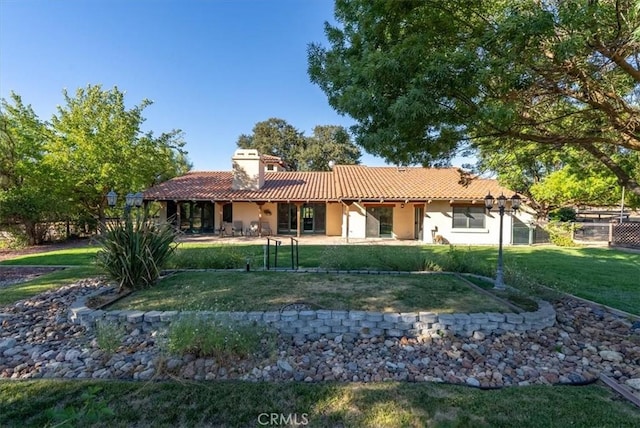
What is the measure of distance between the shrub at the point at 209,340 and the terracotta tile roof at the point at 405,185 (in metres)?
13.8

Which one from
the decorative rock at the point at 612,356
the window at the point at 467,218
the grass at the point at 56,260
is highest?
the window at the point at 467,218

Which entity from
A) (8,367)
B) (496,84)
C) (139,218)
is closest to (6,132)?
(139,218)

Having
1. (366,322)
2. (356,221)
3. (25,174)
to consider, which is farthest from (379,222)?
(25,174)

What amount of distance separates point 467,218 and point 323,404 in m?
17.0

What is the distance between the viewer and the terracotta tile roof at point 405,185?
1758cm

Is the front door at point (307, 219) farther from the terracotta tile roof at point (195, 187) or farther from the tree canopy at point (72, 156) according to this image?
the tree canopy at point (72, 156)

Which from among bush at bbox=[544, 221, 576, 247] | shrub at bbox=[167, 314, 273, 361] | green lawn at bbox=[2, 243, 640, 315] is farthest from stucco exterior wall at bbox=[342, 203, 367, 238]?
shrub at bbox=[167, 314, 273, 361]

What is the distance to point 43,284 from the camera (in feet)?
24.3

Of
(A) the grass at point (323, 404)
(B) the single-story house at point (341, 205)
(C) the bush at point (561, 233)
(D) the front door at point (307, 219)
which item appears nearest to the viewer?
(A) the grass at point (323, 404)

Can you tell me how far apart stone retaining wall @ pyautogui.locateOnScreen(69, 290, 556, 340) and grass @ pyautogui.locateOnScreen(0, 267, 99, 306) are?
3.15 m

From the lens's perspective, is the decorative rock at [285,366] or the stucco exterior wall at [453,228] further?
the stucco exterior wall at [453,228]

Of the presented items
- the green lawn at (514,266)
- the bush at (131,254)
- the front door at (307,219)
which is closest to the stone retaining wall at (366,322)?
the bush at (131,254)

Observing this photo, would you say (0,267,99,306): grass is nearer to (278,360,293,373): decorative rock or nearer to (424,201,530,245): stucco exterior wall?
Answer: (278,360,293,373): decorative rock

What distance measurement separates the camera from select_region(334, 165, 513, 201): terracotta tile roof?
17578mm
